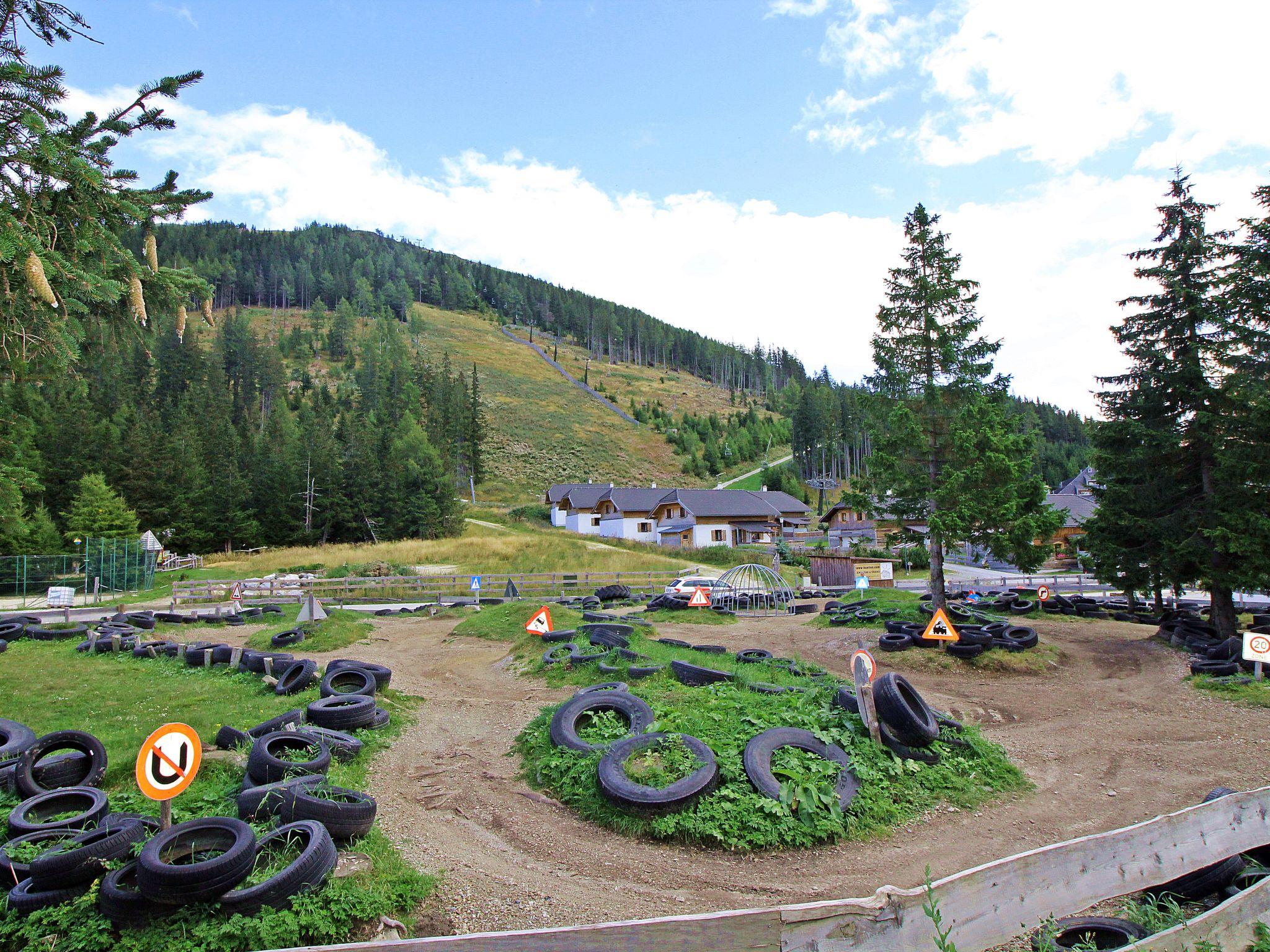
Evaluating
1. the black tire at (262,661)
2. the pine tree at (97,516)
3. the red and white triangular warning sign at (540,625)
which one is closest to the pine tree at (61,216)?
the black tire at (262,661)

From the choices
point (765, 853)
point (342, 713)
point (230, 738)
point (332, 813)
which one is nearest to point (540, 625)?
point (342, 713)

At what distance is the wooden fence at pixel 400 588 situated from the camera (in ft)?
96.7

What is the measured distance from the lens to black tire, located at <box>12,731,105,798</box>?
22.1ft

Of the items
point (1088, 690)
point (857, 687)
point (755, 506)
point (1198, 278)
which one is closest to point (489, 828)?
point (857, 687)

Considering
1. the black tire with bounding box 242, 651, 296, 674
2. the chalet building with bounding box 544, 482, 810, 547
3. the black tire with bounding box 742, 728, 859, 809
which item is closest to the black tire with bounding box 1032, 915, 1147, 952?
the black tire with bounding box 742, 728, 859, 809

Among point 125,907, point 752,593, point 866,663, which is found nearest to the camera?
point 125,907

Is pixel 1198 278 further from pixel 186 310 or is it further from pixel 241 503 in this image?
pixel 241 503

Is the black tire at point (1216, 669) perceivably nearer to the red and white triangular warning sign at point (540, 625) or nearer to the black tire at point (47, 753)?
the red and white triangular warning sign at point (540, 625)

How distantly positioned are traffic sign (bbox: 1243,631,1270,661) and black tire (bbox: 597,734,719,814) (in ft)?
39.5

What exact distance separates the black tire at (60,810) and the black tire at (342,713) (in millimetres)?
3027

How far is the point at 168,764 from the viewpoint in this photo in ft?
16.9

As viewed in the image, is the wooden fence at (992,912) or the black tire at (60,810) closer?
the wooden fence at (992,912)

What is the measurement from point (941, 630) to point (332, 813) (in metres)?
13.7

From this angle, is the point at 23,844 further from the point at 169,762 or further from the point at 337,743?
the point at 337,743
